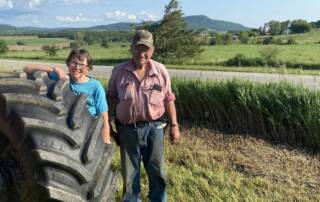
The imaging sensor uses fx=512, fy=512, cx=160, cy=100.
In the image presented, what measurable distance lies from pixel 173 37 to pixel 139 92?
3031 centimetres

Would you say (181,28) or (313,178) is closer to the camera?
(313,178)

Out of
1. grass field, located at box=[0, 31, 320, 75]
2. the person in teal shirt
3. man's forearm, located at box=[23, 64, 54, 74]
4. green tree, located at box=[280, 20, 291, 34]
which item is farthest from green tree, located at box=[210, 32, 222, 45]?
man's forearm, located at box=[23, 64, 54, 74]

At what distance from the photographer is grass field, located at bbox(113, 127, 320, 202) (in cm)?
523

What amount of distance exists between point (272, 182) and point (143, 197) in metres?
1.50

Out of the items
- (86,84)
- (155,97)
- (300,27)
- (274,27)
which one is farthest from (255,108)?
(300,27)

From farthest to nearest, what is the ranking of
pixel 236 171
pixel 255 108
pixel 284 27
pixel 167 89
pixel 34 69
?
pixel 284 27 → pixel 255 108 → pixel 236 171 → pixel 167 89 → pixel 34 69

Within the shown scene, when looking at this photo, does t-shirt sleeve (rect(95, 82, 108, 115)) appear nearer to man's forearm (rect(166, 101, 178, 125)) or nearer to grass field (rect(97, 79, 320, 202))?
man's forearm (rect(166, 101, 178, 125))

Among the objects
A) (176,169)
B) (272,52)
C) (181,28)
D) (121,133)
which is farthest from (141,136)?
(181,28)

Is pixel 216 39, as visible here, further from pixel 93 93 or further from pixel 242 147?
pixel 93 93

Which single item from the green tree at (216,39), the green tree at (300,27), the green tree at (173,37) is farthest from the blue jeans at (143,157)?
the green tree at (300,27)

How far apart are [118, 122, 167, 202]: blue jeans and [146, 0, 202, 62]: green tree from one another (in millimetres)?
28937

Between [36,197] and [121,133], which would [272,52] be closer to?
[121,133]

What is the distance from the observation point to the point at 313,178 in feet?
19.1

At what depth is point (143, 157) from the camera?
15.3 feet
